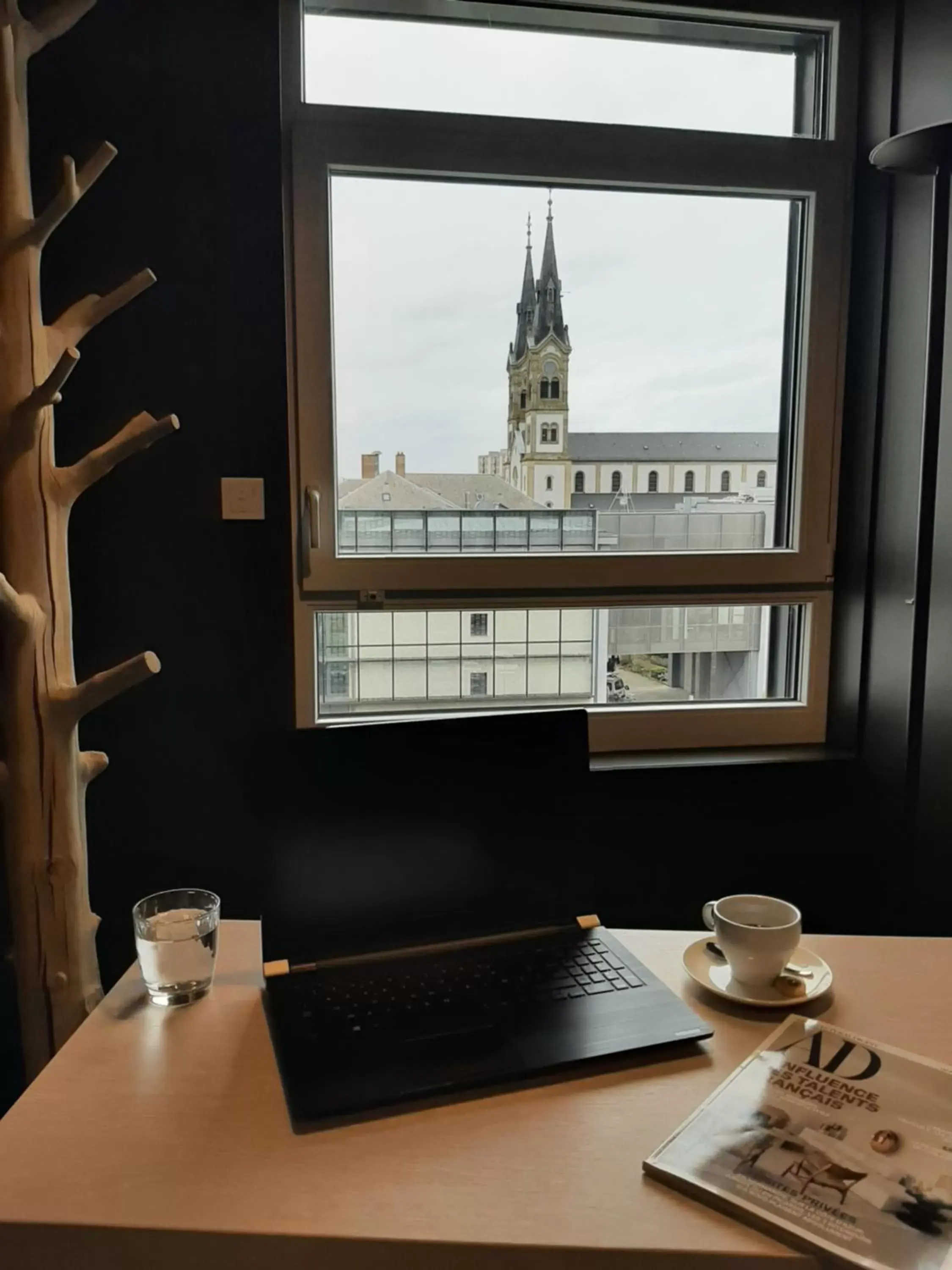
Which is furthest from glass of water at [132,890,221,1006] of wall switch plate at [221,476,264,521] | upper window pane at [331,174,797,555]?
upper window pane at [331,174,797,555]

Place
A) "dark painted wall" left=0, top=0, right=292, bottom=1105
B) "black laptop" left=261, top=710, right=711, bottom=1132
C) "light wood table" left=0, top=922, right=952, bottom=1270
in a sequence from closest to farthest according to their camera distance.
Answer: "light wood table" left=0, top=922, right=952, bottom=1270
"black laptop" left=261, top=710, right=711, bottom=1132
"dark painted wall" left=0, top=0, right=292, bottom=1105

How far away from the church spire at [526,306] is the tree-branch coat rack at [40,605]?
0.85 m

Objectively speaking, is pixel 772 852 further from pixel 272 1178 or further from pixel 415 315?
pixel 272 1178

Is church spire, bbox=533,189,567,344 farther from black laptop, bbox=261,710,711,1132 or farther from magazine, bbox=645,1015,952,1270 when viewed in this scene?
magazine, bbox=645,1015,952,1270

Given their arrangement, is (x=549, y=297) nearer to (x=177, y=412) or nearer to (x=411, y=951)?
(x=177, y=412)

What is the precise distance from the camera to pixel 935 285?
1618 millimetres

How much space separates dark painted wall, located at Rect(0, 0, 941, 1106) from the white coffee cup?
3.02 feet

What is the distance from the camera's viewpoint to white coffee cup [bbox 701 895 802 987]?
106 cm

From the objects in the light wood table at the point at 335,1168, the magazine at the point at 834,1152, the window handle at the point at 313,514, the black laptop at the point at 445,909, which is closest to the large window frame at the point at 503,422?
the window handle at the point at 313,514

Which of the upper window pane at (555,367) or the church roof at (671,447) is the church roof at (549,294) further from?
the church roof at (671,447)

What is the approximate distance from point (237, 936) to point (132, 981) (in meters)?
0.16

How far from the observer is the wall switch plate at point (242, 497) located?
6.08 feet

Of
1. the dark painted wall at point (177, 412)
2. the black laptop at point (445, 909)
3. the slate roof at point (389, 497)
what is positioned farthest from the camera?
the slate roof at point (389, 497)

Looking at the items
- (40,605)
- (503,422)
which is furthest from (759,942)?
(503,422)
